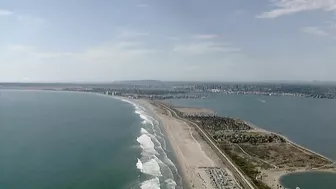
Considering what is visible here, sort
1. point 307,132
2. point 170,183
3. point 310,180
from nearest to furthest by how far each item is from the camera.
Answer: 1. point 170,183
2. point 310,180
3. point 307,132

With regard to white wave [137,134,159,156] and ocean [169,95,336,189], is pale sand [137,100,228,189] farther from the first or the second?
ocean [169,95,336,189]

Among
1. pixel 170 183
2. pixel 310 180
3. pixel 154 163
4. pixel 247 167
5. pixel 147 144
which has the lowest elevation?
pixel 310 180

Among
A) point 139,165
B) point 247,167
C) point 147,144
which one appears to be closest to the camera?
point 139,165

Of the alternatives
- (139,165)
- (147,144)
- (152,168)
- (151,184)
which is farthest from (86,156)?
(151,184)

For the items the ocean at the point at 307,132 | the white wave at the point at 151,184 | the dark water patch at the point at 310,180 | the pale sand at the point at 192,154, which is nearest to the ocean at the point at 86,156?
the white wave at the point at 151,184

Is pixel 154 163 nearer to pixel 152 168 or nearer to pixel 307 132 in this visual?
pixel 152 168

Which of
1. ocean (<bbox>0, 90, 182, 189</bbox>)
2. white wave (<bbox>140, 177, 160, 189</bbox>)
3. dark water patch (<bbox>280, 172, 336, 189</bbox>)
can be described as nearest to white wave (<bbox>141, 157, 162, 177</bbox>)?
ocean (<bbox>0, 90, 182, 189</bbox>)
